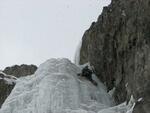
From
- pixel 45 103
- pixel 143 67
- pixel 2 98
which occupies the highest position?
pixel 143 67

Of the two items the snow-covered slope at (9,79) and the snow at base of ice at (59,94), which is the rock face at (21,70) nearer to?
the snow-covered slope at (9,79)

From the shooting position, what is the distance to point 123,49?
2564 centimetres

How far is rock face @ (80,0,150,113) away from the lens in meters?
21.7

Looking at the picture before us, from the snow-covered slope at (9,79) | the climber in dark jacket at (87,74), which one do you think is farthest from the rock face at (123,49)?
the snow-covered slope at (9,79)

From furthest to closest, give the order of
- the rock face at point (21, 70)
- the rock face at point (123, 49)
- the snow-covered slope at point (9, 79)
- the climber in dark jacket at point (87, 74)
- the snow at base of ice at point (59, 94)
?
the rock face at point (21, 70) → the snow-covered slope at point (9, 79) → the climber in dark jacket at point (87, 74) → the snow at base of ice at point (59, 94) → the rock face at point (123, 49)

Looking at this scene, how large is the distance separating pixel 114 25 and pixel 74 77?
9.76 ft

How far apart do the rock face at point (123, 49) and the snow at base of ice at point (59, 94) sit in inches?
31.5

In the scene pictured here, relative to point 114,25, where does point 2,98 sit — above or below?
below

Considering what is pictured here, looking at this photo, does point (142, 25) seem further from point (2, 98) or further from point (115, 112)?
point (2, 98)

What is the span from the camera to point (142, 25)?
23.4 meters

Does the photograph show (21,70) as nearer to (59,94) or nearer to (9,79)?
(9,79)

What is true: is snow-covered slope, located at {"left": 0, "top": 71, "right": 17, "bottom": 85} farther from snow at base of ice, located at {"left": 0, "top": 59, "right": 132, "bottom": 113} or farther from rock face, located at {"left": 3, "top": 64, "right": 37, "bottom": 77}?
rock face, located at {"left": 3, "top": 64, "right": 37, "bottom": 77}

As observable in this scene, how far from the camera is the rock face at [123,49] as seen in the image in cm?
2166

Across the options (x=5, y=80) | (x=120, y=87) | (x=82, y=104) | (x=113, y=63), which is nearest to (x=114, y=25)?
(x=113, y=63)
